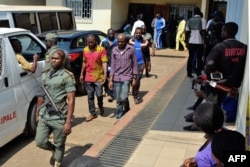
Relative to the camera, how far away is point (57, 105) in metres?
4.30

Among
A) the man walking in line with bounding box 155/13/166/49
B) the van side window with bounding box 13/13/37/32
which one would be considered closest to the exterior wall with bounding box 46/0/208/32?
the man walking in line with bounding box 155/13/166/49

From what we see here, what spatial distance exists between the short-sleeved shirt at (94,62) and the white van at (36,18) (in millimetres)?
4532

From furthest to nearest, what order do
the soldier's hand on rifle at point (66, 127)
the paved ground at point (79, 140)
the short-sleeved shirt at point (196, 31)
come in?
the short-sleeved shirt at point (196, 31)
the paved ground at point (79, 140)
the soldier's hand on rifle at point (66, 127)

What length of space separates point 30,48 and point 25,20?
197 inches

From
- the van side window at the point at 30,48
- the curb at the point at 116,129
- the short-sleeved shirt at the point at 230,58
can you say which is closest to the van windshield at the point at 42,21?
the van side window at the point at 30,48

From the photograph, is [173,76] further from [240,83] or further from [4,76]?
[4,76]

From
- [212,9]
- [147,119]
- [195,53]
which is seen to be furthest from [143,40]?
[212,9]

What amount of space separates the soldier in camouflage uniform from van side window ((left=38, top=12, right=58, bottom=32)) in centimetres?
727

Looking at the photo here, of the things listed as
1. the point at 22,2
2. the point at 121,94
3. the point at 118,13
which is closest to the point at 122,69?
the point at 121,94

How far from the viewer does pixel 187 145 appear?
4.82 metres

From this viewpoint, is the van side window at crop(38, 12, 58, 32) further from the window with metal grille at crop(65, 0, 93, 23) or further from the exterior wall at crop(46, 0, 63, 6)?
the exterior wall at crop(46, 0, 63, 6)

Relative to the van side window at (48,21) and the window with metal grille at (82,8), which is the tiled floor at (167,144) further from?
the window with metal grille at (82,8)

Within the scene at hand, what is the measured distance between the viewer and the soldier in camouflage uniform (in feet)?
13.9

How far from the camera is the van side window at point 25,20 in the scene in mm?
10203
